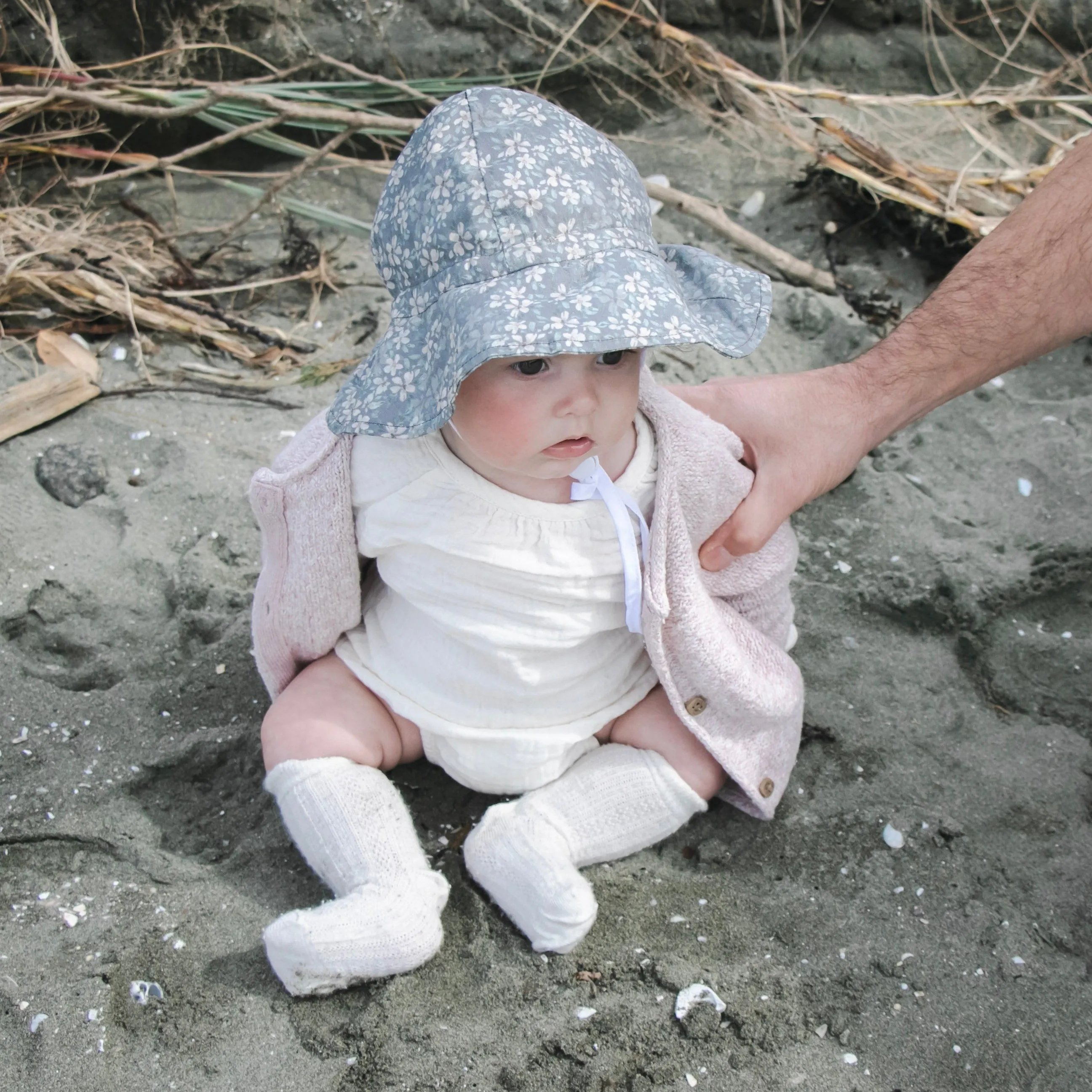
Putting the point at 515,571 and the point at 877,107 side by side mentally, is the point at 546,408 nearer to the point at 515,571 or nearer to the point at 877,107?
the point at 515,571

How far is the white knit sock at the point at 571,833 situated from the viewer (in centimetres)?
201

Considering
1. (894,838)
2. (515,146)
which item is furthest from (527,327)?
(894,838)

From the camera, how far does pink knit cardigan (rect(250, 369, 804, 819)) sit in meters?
2.05

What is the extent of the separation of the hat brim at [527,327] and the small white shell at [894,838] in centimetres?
101

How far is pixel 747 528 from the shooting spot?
211 cm

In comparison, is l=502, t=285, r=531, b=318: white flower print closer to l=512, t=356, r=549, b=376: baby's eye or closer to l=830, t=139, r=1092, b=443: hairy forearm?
l=512, t=356, r=549, b=376: baby's eye

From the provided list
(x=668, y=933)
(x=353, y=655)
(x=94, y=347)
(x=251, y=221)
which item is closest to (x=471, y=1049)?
(x=668, y=933)

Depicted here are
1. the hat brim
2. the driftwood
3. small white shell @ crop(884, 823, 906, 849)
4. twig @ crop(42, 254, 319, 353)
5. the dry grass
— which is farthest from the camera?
the dry grass

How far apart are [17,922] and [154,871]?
235mm

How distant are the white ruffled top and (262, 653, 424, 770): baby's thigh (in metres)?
0.04

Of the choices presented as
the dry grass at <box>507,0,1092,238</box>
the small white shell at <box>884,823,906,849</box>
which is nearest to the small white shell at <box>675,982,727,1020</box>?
the small white shell at <box>884,823,906,849</box>

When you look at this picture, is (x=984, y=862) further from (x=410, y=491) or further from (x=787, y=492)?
(x=410, y=491)

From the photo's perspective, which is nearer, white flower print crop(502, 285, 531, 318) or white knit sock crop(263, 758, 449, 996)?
white flower print crop(502, 285, 531, 318)

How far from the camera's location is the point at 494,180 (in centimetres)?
166
